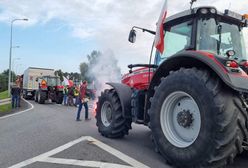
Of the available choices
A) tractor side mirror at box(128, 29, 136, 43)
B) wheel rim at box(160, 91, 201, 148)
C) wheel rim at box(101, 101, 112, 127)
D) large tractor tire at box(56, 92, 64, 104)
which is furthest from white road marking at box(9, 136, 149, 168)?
large tractor tire at box(56, 92, 64, 104)

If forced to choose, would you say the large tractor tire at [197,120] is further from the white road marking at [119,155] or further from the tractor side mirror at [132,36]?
the tractor side mirror at [132,36]

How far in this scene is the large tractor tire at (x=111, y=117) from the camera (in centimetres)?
724

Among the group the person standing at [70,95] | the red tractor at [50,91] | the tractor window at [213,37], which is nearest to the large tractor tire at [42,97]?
the red tractor at [50,91]

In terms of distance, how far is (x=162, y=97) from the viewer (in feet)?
17.1

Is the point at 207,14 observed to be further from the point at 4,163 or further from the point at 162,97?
the point at 4,163

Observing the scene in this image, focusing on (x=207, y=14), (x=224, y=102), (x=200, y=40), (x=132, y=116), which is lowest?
(x=132, y=116)

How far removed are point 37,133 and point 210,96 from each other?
5.65 m

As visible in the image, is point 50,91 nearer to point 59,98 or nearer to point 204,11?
point 59,98

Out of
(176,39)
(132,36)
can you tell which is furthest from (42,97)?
(176,39)

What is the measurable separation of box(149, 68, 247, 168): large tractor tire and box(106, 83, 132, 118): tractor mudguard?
5.38 feet

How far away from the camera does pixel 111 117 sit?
773 centimetres

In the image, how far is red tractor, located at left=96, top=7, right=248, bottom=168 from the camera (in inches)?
167

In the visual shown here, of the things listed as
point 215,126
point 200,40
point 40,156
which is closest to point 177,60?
point 200,40

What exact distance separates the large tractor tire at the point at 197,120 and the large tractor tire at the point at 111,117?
193 cm
